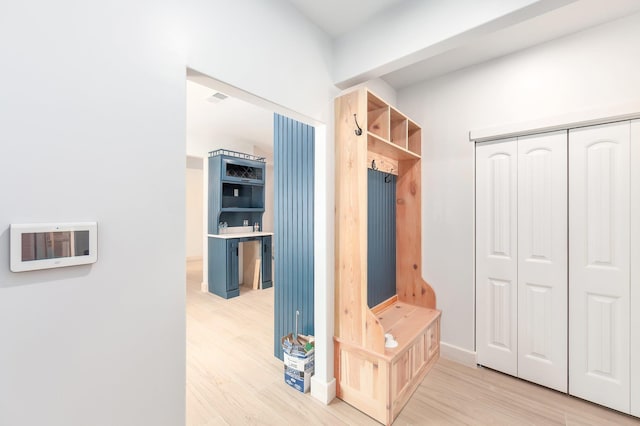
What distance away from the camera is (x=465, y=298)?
2.49m

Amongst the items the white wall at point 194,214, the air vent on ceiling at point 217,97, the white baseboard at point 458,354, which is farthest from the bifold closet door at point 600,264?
the white wall at point 194,214

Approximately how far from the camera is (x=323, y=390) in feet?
6.44

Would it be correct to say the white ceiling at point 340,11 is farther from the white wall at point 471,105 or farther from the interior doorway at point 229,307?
the white wall at point 471,105

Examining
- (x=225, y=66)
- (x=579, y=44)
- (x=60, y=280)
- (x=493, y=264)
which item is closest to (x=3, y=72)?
(x=60, y=280)

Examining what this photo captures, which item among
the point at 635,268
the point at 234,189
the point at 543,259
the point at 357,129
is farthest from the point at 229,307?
the point at 635,268

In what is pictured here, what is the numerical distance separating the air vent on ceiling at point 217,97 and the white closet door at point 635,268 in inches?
138

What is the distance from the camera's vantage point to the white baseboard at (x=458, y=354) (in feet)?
7.93

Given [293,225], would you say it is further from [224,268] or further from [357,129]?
[224,268]

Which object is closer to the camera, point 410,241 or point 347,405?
point 347,405

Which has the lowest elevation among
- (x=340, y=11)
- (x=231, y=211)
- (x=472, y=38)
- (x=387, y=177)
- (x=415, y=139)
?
(x=231, y=211)

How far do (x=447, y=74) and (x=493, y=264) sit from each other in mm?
1795

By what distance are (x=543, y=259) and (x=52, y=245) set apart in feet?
9.58

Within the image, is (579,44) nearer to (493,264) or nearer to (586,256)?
(586,256)

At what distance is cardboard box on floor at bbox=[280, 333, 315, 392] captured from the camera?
6.78 ft
